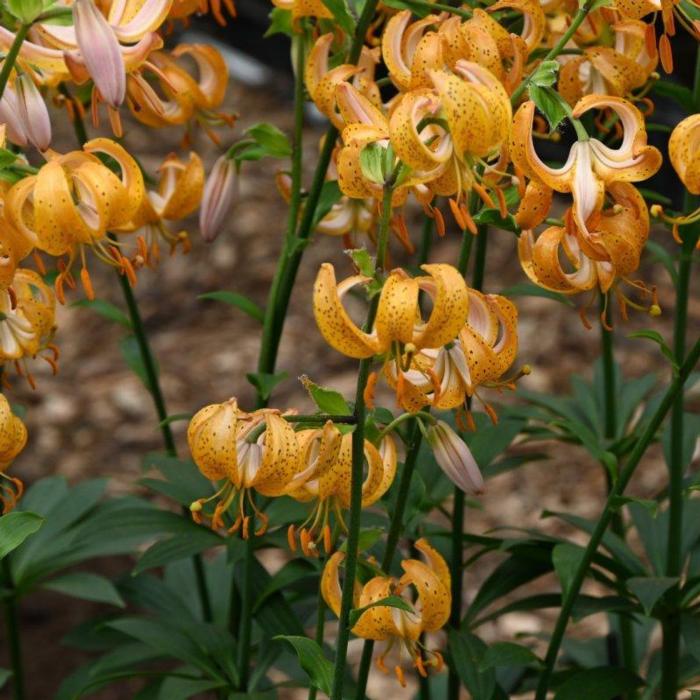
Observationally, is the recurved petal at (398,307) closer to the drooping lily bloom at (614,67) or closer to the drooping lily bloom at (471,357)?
the drooping lily bloom at (471,357)

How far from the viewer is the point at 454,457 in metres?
1.00

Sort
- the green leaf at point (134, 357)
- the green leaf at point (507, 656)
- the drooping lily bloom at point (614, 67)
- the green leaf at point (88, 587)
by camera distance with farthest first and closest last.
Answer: the green leaf at point (134, 357) → the green leaf at point (88, 587) → the green leaf at point (507, 656) → the drooping lily bloom at point (614, 67)

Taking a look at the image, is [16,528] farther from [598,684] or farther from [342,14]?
[598,684]

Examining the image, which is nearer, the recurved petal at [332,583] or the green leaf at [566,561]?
the recurved petal at [332,583]

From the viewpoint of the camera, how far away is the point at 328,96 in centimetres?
115

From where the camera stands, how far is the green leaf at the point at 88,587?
1.50m

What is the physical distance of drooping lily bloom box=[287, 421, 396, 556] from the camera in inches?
38.0

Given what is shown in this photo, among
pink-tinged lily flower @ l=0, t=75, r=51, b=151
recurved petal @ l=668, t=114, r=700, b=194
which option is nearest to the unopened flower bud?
pink-tinged lily flower @ l=0, t=75, r=51, b=151

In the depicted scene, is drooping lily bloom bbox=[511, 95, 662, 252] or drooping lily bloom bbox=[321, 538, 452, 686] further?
drooping lily bloom bbox=[321, 538, 452, 686]

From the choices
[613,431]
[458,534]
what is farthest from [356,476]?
[613,431]

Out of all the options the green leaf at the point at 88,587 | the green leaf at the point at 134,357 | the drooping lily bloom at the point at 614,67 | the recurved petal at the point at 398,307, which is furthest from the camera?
the green leaf at the point at 134,357

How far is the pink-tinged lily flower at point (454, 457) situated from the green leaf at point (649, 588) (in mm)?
322

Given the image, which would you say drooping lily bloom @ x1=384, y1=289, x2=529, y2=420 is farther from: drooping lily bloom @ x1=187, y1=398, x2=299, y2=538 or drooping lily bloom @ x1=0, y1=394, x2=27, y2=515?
drooping lily bloom @ x1=0, y1=394, x2=27, y2=515

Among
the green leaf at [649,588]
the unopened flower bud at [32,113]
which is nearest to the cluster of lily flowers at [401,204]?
the unopened flower bud at [32,113]
